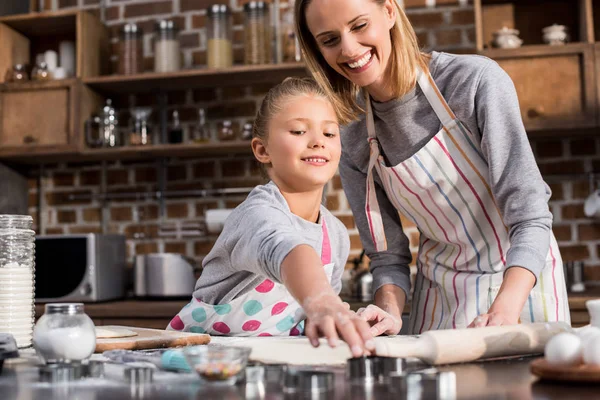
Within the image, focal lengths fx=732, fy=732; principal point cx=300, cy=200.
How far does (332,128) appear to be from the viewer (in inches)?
55.4

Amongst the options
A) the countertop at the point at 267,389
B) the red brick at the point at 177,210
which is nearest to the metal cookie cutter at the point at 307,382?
the countertop at the point at 267,389

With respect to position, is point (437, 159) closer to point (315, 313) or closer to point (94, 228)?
point (315, 313)

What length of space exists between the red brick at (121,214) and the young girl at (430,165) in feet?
5.89

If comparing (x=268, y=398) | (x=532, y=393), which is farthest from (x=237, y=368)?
(x=532, y=393)

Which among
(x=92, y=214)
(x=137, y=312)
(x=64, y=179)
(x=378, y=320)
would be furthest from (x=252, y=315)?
(x=64, y=179)

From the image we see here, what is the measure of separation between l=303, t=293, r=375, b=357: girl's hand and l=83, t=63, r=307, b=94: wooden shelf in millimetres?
1993

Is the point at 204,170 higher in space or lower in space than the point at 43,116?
lower

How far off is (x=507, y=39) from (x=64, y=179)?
1961 millimetres

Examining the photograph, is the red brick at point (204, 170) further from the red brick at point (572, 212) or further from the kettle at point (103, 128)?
the red brick at point (572, 212)

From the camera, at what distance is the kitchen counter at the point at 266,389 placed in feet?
2.20

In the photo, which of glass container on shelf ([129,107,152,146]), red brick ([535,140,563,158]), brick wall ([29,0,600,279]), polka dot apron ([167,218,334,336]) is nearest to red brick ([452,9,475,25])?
brick wall ([29,0,600,279])

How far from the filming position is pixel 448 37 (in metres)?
2.89

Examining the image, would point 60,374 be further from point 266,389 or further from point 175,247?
point 175,247

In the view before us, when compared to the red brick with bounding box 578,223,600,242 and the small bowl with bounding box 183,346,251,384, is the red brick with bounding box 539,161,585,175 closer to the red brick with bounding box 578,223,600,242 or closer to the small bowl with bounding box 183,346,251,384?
the red brick with bounding box 578,223,600,242
